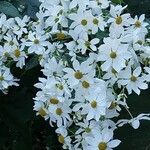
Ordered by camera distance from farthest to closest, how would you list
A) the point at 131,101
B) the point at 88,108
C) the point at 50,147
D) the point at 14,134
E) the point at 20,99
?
the point at 50,147 < the point at 14,134 < the point at 20,99 < the point at 131,101 < the point at 88,108

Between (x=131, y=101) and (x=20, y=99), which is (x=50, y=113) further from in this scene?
(x=20, y=99)

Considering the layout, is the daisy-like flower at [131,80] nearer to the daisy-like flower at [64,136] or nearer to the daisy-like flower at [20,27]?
the daisy-like flower at [64,136]

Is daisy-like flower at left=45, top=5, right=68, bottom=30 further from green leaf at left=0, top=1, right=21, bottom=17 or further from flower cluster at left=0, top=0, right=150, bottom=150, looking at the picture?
green leaf at left=0, top=1, right=21, bottom=17

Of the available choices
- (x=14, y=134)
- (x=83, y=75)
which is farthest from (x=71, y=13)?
(x=14, y=134)

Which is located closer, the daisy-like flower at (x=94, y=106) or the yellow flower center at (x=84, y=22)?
the daisy-like flower at (x=94, y=106)

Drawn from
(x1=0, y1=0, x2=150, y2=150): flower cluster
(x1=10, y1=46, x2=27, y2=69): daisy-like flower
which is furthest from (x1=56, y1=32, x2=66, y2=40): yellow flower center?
(x1=10, y1=46, x2=27, y2=69): daisy-like flower

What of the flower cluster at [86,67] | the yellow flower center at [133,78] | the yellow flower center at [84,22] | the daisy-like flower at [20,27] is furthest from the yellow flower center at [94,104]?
the daisy-like flower at [20,27]

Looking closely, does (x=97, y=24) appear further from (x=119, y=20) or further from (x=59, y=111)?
(x=59, y=111)
